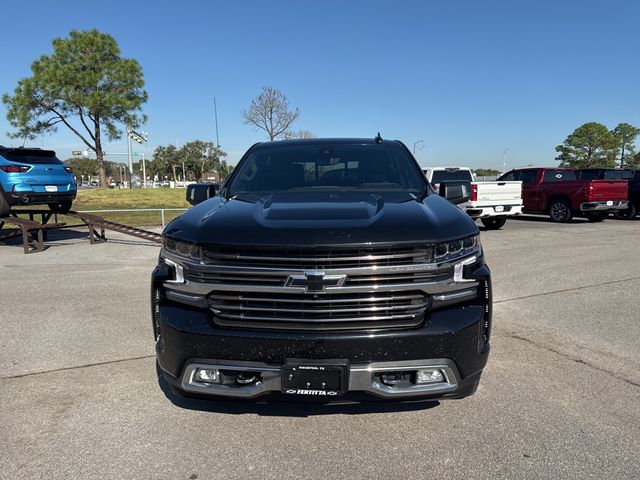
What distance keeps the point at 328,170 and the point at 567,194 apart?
15.4 metres

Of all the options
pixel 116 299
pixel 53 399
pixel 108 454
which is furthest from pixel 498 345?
pixel 116 299

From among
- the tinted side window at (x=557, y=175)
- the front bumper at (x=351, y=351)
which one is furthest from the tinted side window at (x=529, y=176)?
the front bumper at (x=351, y=351)

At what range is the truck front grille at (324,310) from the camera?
2.56m

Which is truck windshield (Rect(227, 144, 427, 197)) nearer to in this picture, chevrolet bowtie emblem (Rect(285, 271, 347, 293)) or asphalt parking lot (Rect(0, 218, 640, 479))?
chevrolet bowtie emblem (Rect(285, 271, 347, 293))

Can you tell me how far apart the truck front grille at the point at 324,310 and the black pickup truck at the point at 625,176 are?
58.7 feet

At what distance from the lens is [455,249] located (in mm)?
2701

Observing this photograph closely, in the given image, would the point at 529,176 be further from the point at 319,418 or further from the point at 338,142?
the point at 319,418

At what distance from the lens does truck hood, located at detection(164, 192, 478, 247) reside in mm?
2551

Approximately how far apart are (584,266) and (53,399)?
8144 mm

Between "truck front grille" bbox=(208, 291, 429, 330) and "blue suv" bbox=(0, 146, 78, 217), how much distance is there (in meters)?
10.0

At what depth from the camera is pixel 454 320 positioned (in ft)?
8.55

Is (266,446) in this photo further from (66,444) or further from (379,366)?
(66,444)

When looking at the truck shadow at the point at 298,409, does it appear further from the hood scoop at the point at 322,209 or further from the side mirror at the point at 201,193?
the side mirror at the point at 201,193

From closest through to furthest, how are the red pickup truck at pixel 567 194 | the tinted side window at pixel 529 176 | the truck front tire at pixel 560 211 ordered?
the red pickup truck at pixel 567 194 < the truck front tire at pixel 560 211 < the tinted side window at pixel 529 176
